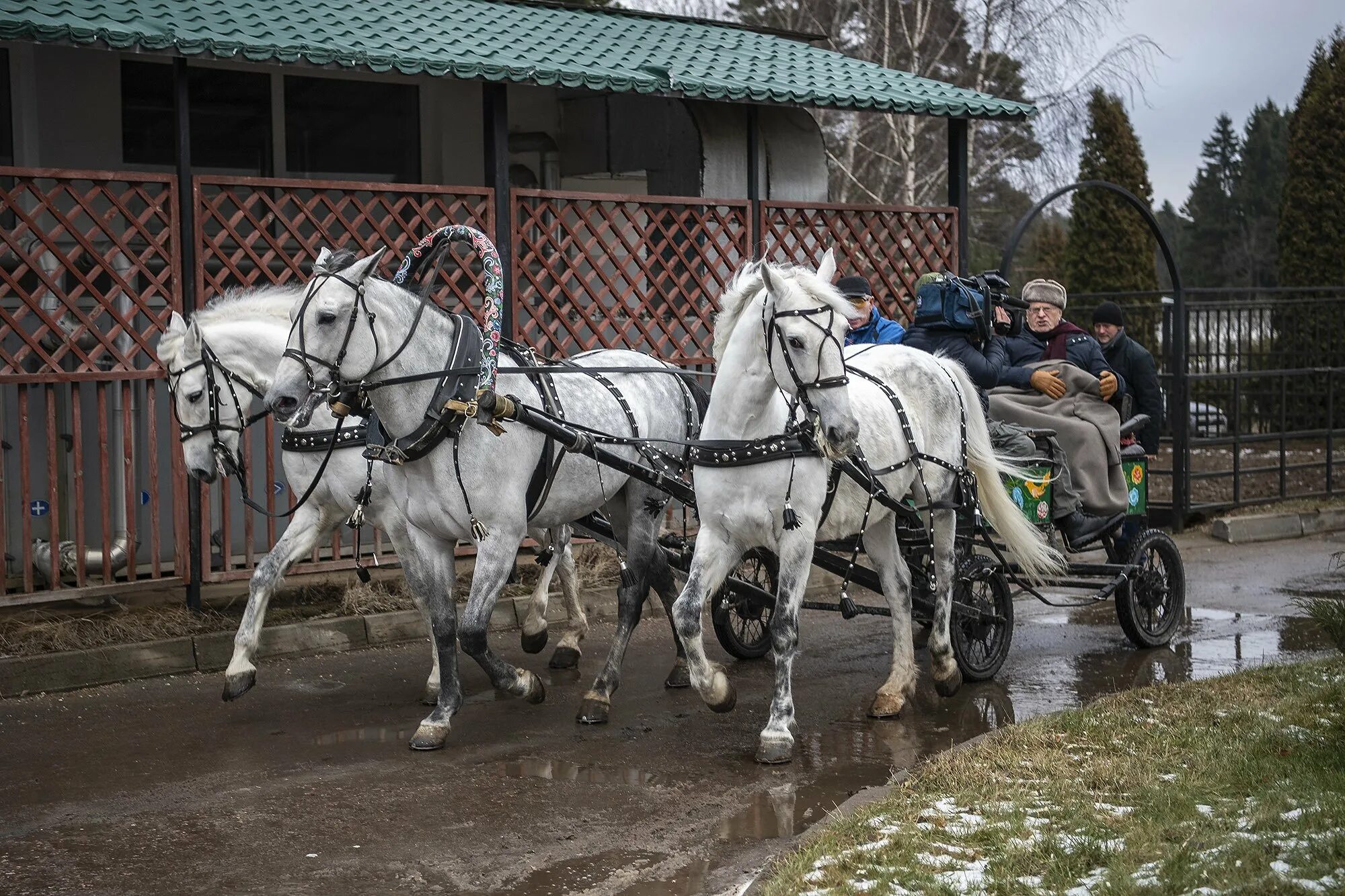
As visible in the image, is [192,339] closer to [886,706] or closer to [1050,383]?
[886,706]

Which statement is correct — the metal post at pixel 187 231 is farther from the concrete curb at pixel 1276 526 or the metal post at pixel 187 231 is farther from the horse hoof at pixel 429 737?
the concrete curb at pixel 1276 526

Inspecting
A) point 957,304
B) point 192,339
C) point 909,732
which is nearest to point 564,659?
point 909,732

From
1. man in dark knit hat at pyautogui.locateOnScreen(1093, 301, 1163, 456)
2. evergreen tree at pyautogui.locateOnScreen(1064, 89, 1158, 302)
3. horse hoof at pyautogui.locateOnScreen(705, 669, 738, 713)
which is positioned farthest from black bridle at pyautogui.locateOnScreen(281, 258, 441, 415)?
evergreen tree at pyautogui.locateOnScreen(1064, 89, 1158, 302)

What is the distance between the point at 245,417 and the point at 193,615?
1.94 metres

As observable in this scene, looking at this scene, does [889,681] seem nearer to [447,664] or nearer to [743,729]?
[743,729]

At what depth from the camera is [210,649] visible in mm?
8594

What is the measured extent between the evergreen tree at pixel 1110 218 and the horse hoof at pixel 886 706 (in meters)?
17.0

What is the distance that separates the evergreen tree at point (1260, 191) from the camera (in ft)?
170

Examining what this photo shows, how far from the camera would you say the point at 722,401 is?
6.48 metres

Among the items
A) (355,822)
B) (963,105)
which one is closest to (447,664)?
(355,822)

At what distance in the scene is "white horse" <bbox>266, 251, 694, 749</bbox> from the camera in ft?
20.7

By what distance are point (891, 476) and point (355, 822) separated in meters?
3.07

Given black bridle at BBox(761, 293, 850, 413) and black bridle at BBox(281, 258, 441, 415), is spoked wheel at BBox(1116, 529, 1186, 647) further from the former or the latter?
black bridle at BBox(281, 258, 441, 415)

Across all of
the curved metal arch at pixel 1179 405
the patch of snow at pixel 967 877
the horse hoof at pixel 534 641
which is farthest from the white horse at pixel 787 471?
the curved metal arch at pixel 1179 405
